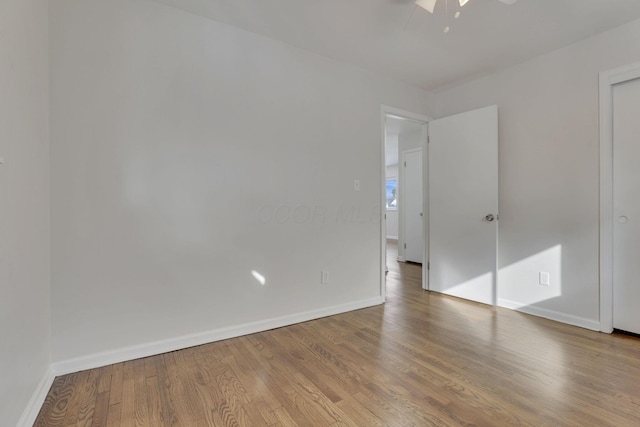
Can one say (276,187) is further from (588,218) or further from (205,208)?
(588,218)

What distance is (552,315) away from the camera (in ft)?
9.00

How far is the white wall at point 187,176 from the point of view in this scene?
188cm

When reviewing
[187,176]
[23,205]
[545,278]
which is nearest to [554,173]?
[545,278]

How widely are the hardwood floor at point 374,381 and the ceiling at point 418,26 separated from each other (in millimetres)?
2459

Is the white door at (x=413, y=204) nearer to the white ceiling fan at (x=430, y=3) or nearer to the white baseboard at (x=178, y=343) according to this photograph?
the white baseboard at (x=178, y=343)

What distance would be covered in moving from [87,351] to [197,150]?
4.93 ft

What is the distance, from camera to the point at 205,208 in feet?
7.44

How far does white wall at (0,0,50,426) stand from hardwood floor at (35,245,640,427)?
1.10 feet

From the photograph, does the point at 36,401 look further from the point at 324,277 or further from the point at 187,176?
the point at 324,277

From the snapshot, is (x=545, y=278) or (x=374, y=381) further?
(x=545, y=278)

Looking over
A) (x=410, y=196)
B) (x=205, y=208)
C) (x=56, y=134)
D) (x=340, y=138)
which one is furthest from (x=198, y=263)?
(x=410, y=196)

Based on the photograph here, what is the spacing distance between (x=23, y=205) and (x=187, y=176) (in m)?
0.92

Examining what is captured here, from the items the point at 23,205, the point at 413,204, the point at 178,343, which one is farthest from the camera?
→ the point at 413,204

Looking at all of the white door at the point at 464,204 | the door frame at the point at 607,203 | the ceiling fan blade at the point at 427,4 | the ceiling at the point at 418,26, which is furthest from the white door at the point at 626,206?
the ceiling fan blade at the point at 427,4
